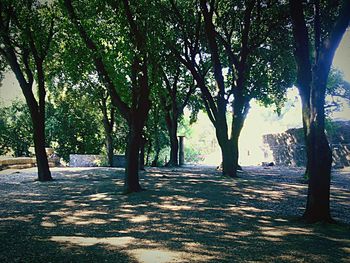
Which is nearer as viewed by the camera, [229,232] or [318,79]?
[229,232]

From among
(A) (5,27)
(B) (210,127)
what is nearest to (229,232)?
(A) (5,27)

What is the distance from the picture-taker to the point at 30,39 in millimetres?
14984

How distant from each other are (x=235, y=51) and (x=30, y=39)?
13399 millimetres

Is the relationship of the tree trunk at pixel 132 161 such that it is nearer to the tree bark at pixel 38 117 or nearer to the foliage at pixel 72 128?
the tree bark at pixel 38 117

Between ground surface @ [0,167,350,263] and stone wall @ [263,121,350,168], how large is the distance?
15288 mm

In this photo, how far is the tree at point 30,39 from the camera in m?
14.8

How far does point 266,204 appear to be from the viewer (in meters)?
9.38

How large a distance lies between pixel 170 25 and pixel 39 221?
48.6 ft

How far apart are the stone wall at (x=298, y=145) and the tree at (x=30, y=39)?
71.2 feet

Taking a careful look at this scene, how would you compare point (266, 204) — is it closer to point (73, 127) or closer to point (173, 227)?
point (173, 227)

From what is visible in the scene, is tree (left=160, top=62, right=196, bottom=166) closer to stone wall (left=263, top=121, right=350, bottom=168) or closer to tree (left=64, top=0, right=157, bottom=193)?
stone wall (left=263, top=121, right=350, bottom=168)

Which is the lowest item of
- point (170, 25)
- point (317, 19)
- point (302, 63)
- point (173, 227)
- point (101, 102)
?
point (173, 227)

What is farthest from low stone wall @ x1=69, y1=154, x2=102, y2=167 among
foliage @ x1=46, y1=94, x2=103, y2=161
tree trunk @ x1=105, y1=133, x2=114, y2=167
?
foliage @ x1=46, y1=94, x2=103, y2=161

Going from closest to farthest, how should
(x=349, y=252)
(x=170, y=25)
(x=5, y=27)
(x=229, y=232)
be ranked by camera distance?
1. (x=349, y=252)
2. (x=229, y=232)
3. (x=5, y=27)
4. (x=170, y=25)
